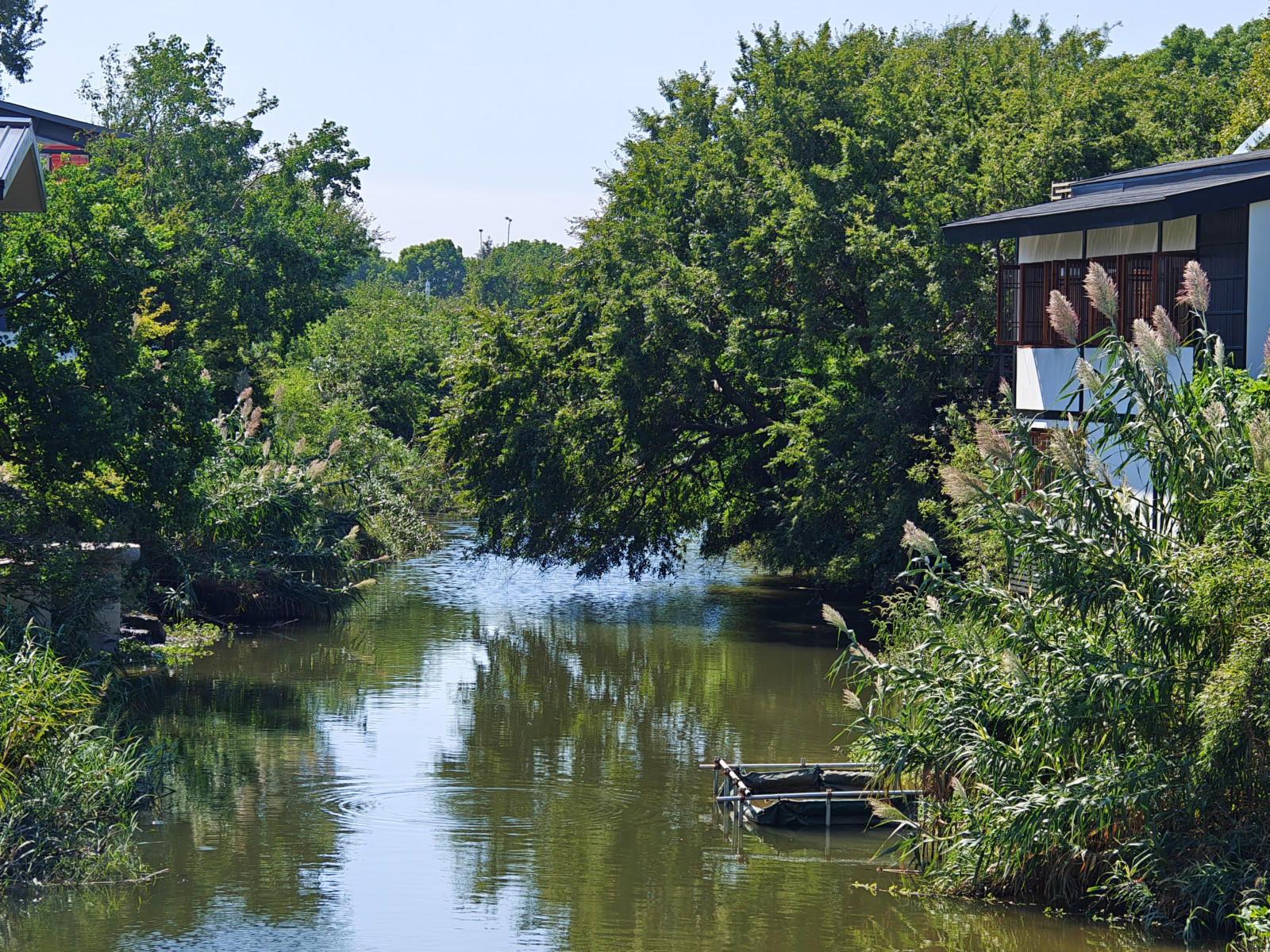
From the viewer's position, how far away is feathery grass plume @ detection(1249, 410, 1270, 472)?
13.4 m

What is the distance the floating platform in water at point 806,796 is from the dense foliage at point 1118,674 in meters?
1.69

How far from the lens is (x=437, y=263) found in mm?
180875

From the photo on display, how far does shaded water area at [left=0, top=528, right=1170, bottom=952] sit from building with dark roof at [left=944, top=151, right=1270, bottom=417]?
6293mm

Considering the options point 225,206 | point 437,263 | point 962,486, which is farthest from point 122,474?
point 437,263

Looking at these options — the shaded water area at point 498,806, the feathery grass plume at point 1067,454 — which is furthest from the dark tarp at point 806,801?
the feathery grass plume at point 1067,454

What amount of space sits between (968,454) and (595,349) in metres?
11.8

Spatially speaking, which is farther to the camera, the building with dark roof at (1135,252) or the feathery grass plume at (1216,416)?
the building with dark roof at (1135,252)

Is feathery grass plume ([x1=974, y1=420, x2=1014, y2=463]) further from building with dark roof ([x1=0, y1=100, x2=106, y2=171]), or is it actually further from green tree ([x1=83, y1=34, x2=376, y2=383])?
building with dark roof ([x1=0, y1=100, x2=106, y2=171])

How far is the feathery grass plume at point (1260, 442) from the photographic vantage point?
1335 cm

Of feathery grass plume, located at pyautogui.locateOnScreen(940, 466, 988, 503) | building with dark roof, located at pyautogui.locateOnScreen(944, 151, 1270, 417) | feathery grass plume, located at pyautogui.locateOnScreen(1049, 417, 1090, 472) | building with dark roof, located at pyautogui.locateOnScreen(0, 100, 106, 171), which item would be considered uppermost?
building with dark roof, located at pyautogui.locateOnScreen(0, 100, 106, 171)

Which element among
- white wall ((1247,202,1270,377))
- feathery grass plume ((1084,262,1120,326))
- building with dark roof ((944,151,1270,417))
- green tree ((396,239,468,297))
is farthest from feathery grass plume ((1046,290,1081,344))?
green tree ((396,239,468,297))

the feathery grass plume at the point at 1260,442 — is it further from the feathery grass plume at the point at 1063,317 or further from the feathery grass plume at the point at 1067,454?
the feathery grass plume at the point at 1063,317

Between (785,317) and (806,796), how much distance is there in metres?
18.5

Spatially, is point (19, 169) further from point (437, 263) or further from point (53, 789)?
point (437, 263)
